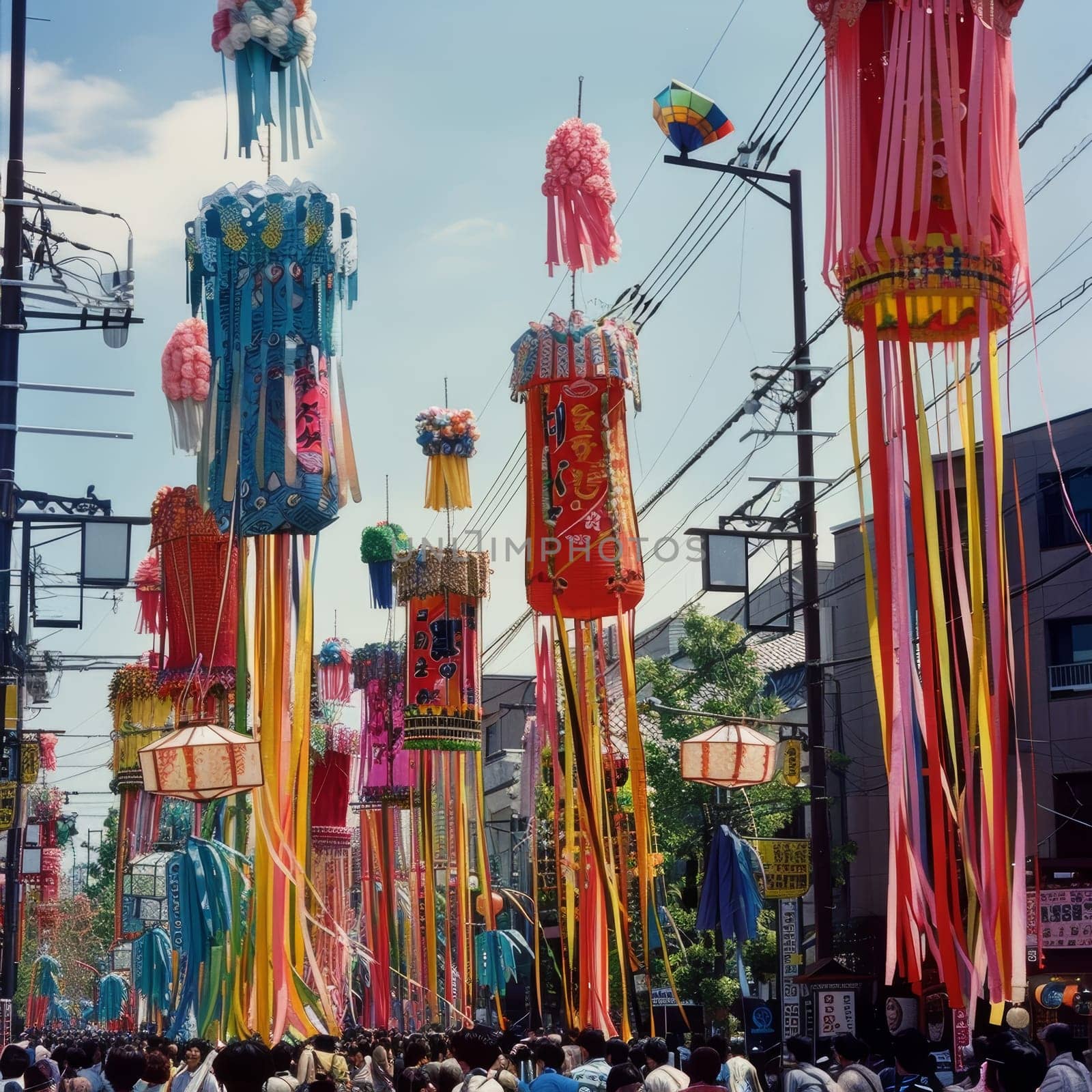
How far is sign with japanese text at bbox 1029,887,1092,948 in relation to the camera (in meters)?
19.0

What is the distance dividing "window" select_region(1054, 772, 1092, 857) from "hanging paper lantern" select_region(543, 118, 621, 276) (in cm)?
1240

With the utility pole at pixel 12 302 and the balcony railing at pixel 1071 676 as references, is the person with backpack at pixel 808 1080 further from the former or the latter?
the balcony railing at pixel 1071 676

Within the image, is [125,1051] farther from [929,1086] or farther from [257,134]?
[257,134]

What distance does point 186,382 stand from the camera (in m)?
17.2

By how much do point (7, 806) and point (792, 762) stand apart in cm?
997

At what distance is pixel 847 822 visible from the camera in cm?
2933

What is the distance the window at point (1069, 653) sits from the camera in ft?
80.6

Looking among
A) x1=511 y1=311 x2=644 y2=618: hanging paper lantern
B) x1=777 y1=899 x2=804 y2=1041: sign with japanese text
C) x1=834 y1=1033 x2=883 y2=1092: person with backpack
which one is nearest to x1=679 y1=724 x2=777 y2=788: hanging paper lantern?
x1=511 y1=311 x2=644 y2=618: hanging paper lantern

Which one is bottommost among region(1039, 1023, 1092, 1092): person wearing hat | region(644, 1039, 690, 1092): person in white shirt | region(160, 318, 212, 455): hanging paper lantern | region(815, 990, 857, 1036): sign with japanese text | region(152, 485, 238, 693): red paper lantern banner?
region(815, 990, 857, 1036): sign with japanese text

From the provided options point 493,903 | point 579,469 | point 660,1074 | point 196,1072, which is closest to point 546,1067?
point 660,1074

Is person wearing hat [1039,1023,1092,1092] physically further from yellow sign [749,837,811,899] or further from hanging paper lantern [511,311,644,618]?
yellow sign [749,837,811,899]

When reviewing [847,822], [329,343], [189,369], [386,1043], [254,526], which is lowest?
[386,1043]

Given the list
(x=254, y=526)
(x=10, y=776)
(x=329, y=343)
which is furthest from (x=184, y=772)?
(x=10, y=776)

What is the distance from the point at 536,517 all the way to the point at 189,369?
5459 mm
